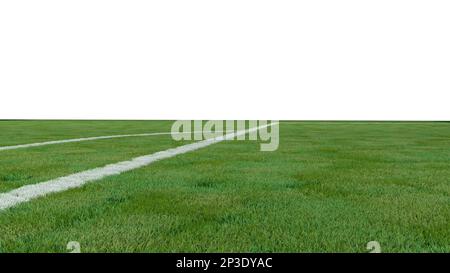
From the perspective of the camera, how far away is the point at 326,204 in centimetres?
503

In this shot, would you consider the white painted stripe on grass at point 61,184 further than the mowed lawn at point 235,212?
Yes

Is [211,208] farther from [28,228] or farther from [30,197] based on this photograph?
[30,197]

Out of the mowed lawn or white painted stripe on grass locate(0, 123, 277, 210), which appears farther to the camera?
white painted stripe on grass locate(0, 123, 277, 210)

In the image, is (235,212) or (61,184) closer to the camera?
(235,212)

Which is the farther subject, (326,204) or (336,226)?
A: (326,204)

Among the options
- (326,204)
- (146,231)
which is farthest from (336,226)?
(146,231)
